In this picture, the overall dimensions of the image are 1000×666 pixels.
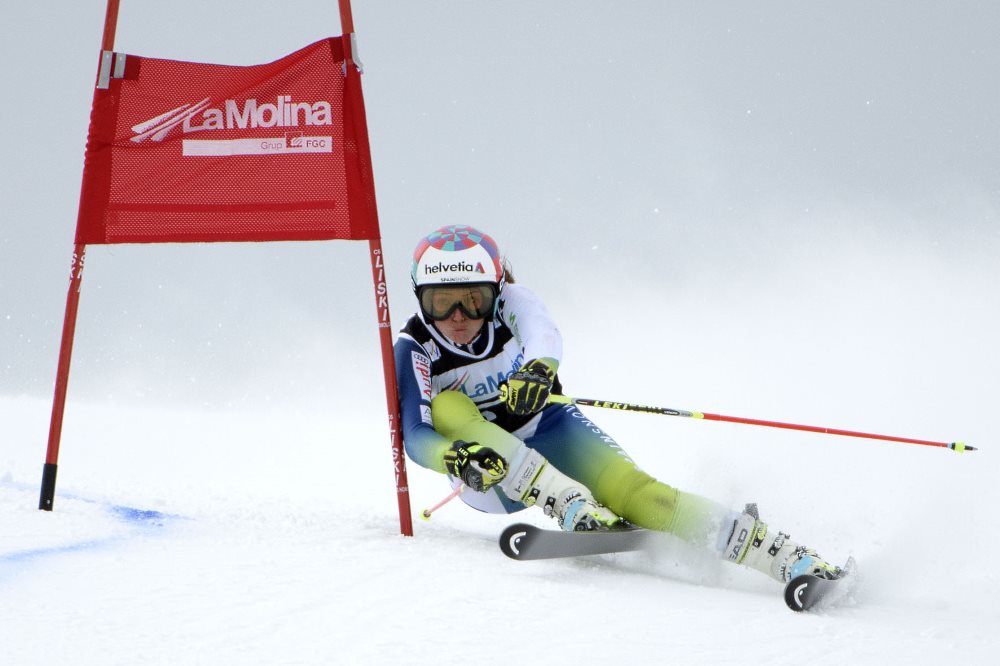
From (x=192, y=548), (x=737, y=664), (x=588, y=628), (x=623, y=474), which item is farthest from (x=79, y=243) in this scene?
(x=737, y=664)

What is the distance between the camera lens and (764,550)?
120 inches

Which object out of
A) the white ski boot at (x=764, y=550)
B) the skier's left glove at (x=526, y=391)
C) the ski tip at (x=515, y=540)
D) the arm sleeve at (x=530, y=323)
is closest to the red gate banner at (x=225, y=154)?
the arm sleeve at (x=530, y=323)

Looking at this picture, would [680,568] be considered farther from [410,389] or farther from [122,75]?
[122,75]

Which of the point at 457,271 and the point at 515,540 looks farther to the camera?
the point at 457,271

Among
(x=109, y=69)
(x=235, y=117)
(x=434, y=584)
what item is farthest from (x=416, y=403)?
(x=109, y=69)

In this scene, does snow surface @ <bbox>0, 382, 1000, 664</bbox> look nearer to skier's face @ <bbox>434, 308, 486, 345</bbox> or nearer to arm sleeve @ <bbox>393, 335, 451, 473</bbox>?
arm sleeve @ <bbox>393, 335, 451, 473</bbox>

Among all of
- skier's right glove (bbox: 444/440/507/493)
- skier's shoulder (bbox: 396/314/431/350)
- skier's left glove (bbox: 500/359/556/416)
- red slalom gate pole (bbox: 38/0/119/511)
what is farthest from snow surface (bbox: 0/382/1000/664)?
skier's shoulder (bbox: 396/314/431/350)

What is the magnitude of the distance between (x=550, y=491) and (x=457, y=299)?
841 millimetres

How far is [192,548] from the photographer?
3.28 meters

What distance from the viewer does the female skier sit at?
322cm

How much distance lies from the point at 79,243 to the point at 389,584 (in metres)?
1.94

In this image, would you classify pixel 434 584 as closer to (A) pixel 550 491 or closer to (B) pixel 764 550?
(A) pixel 550 491

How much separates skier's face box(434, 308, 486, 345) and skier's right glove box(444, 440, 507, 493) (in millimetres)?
630

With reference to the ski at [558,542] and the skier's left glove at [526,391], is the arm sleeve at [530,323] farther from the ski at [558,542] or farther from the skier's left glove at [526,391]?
the ski at [558,542]
